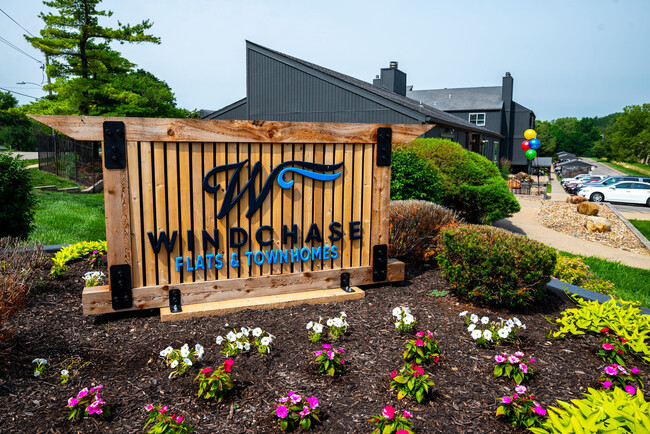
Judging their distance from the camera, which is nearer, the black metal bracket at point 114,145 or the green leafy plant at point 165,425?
the green leafy plant at point 165,425

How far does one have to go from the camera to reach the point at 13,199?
697 centimetres

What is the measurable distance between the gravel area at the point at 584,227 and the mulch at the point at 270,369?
10.5 m

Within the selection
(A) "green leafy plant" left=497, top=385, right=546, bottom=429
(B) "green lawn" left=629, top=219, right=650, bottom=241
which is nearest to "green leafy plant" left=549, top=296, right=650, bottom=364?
(A) "green leafy plant" left=497, top=385, right=546, bottom=429

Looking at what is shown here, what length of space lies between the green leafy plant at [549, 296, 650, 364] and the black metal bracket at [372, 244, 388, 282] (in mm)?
1913

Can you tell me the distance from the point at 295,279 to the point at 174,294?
1.27m

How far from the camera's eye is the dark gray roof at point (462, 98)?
144 ft

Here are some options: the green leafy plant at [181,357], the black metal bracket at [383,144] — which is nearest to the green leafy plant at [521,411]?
the green leafy plant at [181,357]

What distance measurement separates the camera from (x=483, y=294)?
4582mm

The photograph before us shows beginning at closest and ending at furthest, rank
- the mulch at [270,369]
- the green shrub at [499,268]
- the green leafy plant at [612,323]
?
the mulch at [270,369], the green leafy plant at [612,323], the green shrub at [499,268]

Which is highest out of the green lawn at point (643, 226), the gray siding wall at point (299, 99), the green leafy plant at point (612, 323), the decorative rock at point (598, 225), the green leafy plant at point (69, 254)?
the gray siding wall at point (299, 99)

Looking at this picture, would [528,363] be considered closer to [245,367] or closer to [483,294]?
[483,294]

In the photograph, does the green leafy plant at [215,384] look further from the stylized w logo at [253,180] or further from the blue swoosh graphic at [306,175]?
the blue swoosh graphic at [306,175]

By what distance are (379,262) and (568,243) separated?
9.52m

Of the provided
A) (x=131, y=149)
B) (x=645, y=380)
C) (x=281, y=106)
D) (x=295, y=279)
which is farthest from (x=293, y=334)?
(x=281, y=106)
